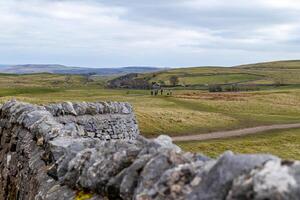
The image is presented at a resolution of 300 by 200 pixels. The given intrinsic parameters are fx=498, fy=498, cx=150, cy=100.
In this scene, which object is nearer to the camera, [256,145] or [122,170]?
[122,170]

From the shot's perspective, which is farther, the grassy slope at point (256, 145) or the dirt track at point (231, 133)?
the dirt track at point (231, 133)

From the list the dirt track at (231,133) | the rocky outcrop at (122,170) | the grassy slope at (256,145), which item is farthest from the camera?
the dirt track at (231,133)

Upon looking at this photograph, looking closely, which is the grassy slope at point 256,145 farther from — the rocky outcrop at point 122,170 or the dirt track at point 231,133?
the rocky outcrop at point 122,170

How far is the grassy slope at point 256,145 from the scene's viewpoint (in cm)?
3405

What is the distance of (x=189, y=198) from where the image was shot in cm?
396

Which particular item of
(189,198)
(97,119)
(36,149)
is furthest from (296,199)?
(97,119)

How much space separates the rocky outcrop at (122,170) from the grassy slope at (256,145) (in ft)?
75.0

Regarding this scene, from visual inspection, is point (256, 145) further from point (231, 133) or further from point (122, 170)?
point (122, 170)

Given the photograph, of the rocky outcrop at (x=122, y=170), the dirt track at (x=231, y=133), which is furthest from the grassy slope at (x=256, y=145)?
the rocky outcrop at (x=122, y=170)

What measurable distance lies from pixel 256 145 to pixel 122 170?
109 ft

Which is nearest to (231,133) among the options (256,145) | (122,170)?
(256,145)

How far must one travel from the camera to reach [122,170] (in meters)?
5.31

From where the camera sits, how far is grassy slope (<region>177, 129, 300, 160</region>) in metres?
34.0

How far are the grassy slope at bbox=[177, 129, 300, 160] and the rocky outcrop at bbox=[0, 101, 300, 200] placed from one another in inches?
900
